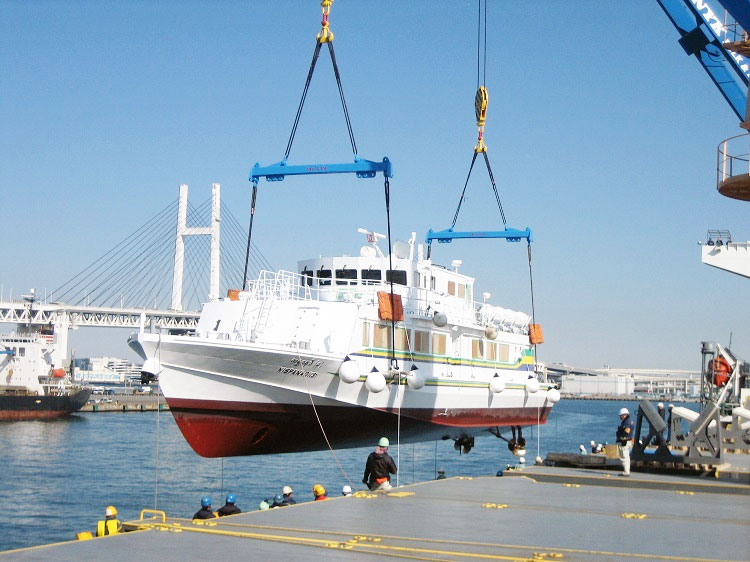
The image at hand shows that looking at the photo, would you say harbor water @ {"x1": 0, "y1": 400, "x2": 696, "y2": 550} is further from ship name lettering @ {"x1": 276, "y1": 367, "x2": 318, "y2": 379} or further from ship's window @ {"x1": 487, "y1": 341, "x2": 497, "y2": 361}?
ship name lettering @ {"x1": 276, "y1": 367, "x2": 318, "y2": 379}

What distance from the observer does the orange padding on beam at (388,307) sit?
2766 centimetres

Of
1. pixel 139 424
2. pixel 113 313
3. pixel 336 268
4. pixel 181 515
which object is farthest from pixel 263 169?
pixel 113 313

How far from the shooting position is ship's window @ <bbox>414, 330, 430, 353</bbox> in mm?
30781

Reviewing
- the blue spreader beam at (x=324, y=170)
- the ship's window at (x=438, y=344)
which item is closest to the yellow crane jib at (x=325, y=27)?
the blue spreader beam at (x=324, y=170)

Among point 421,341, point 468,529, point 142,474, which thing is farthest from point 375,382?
point 468,529

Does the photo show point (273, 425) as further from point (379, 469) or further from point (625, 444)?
point (625, 444)

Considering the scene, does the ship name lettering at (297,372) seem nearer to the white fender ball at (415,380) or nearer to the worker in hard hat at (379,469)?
the white fender ball at (415,380)

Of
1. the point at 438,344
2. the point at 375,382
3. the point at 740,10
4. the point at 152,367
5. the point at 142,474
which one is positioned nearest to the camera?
the point at 740,10

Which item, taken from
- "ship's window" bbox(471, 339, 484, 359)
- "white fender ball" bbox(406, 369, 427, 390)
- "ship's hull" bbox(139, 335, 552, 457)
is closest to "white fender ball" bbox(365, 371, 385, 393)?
"ship's hull" bbox(139, 335, 552, 457)

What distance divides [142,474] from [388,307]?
559 inches

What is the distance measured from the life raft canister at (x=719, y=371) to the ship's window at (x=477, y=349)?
11.9 meters

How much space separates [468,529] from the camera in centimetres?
1059

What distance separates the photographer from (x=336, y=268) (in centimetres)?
3159

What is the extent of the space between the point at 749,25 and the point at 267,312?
53.7ft
